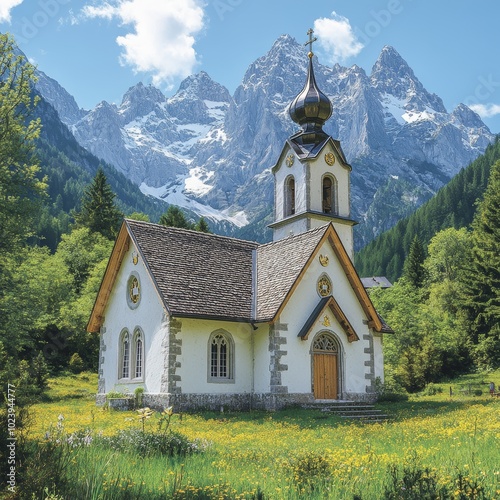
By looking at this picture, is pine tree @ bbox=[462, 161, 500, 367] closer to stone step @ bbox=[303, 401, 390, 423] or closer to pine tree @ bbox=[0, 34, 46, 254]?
stone step @ bbox=[303, 401, 390, 423]

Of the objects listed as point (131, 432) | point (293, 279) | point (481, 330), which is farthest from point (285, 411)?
point (481, 330)

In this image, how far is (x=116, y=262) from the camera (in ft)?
93.8

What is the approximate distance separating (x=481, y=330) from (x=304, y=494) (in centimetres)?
4590

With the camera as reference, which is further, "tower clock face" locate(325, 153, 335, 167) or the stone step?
"tower clock face" locate(325, 153, 335, 167)

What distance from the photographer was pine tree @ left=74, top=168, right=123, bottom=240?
67188 millimetres

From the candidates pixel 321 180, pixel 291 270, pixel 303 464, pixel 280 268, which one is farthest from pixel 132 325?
pixel 303 464

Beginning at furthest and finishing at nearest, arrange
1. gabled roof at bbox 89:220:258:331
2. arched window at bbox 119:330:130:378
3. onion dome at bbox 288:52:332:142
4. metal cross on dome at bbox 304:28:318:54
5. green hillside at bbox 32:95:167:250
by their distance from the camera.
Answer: green hillside at bbox 32:95:167:250 < metal cross on dome at bbox 304:28:318:54 < onion dome at bbox 288:52:332:142 < arched window at bbox 119:330:130:378 < gabled roof at bbox 89:220:258:331

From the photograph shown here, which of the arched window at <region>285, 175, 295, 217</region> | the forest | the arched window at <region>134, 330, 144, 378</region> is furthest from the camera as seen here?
the arched window at <region>285, 175, 295, 217</region>

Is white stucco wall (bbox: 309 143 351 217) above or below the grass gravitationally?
above

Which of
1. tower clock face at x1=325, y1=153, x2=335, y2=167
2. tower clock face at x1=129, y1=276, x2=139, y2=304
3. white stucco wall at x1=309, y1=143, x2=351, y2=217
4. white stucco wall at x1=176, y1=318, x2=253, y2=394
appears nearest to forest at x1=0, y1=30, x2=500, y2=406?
tower clock face at x1=129, y1=276, x2=139, y2=304

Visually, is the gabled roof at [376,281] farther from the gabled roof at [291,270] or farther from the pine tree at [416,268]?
the gabled roof at [291,270]

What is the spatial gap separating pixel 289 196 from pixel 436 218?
93158mm

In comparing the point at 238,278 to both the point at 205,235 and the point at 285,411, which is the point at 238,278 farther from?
the point at 285,411

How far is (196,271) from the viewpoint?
2698 cm
